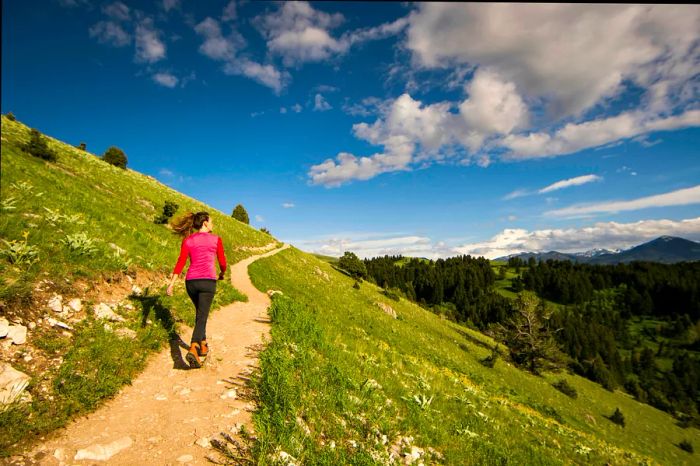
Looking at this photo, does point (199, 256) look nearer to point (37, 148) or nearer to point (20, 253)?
point (20, 253)

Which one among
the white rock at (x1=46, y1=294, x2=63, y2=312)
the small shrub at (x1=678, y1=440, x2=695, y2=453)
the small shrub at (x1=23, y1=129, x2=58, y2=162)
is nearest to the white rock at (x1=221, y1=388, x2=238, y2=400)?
the white rock at (x1=46, y1=294, x2=63, y2=312)

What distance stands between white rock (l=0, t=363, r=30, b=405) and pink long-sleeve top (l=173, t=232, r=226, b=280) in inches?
131

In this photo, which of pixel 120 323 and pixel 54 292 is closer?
pixel 54 292

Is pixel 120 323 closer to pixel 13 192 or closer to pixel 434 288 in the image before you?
pixel 13 192

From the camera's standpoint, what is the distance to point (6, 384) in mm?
5570

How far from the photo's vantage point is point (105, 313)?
878 centimetres

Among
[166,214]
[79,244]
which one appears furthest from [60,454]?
[166,214]

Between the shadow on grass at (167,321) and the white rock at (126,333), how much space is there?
56 centimetres

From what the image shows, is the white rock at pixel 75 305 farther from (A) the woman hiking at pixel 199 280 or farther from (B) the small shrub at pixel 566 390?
(B) the small shrub at pixel 566 390

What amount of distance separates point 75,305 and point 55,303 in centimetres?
50

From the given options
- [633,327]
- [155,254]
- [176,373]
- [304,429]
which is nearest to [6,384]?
[176,373]

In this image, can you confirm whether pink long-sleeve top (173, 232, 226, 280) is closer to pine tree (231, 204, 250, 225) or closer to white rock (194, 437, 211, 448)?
white rock (194, 437, 211, 448)

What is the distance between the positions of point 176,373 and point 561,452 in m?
12.7

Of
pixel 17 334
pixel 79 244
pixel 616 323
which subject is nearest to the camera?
pixel 17 334
